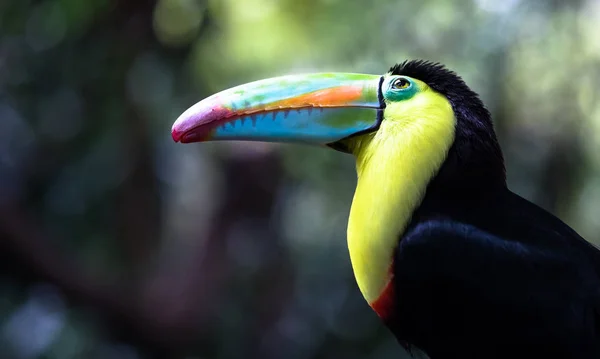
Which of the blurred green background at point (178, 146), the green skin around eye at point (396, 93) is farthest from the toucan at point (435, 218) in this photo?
the blurred green background at point (178, 146)

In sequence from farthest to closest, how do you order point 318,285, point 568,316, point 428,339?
point 318,285
point 428,339
point 568,316

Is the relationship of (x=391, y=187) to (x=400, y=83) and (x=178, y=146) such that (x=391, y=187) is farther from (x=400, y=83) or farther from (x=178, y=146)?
(x=178, y=146)

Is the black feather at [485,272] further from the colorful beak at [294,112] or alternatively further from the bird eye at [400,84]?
the colorful beak at [294,112]

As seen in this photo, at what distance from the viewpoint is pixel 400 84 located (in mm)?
1686

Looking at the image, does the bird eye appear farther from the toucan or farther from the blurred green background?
the blurred green background

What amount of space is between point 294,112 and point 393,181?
268 millimetres

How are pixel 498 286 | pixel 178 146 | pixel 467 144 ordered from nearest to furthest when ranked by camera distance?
1. pixel 498 286
2. pixel 467 144
3. pixel 178 146

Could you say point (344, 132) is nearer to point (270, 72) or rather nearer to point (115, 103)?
point (270, 72)

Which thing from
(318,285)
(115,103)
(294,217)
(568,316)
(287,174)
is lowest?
(318,285)

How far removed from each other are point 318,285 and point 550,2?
2377 mm

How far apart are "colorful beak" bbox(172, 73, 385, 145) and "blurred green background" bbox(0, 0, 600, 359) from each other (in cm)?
272

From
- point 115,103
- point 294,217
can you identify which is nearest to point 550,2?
point 294,217

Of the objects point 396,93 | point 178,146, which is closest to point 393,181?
point 396,93

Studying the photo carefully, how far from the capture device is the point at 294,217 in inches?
218
